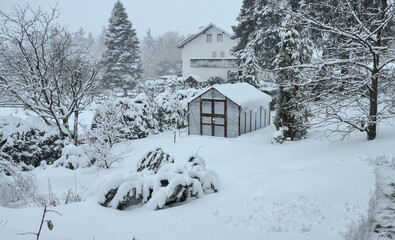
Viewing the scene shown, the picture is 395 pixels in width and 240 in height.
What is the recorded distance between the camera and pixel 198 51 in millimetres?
40281

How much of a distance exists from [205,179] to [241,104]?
37.7ft

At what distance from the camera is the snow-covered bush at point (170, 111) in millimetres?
23031

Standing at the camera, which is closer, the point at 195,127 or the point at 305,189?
the point at 305,189

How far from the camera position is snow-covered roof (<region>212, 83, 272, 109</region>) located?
18.5 meters

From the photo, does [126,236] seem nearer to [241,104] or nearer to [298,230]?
[298,230]

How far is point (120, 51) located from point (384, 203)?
37112 millimetres

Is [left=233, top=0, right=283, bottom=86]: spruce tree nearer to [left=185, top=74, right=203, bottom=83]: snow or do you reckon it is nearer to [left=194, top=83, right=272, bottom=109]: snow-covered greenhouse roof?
[left=194, top=83, right=272, bottom=109]: snow-covered greenhouse roof

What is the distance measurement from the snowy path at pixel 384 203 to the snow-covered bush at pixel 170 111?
50.2 feet

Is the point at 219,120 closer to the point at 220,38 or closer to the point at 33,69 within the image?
the point at 33,69

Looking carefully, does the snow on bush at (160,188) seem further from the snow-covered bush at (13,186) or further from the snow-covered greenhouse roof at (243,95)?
the snow-covered greenhouse roof at (243,95)

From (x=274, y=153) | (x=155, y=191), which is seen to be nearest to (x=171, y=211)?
(x=155, y=191)

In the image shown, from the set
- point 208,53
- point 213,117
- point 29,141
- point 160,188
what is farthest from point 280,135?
point 208,53

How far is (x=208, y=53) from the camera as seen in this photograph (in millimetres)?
40031

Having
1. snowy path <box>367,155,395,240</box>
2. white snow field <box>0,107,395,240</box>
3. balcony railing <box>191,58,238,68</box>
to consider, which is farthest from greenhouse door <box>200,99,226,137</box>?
balcony railing <box>191,58,238,68</box>
